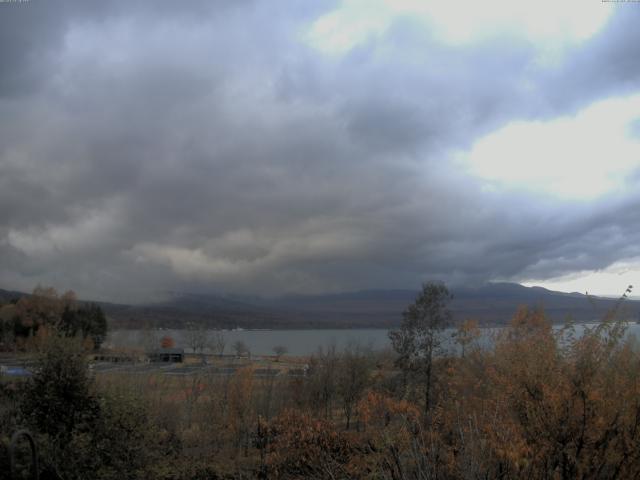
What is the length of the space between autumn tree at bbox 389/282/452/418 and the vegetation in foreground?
4174mm

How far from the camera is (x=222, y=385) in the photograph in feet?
65.2

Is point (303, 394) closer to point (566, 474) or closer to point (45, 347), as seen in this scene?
point (45, 347)

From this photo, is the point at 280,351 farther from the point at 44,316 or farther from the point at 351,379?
the point at 44,316

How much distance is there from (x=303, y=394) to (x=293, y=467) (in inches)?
484

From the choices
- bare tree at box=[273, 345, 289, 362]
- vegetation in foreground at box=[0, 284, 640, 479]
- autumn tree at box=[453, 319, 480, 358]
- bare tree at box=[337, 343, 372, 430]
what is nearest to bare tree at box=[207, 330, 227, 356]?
bare tree at box=[273, 345, 289, 362]

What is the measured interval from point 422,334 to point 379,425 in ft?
41.7

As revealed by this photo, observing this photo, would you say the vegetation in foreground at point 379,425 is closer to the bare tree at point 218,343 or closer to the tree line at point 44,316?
the bare tree at point 218,343

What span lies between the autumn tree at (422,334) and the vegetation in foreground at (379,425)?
13.7 feet

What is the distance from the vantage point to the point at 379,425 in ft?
39.5

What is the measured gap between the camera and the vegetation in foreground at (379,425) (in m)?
7.76

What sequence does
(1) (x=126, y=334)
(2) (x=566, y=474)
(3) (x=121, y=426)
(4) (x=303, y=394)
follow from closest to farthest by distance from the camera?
1. (2) (x=566, y=474)
2. (3) (x=121, y=426)
3. (4) (x=303, y=394)
4. (1) (x=126, y=334)

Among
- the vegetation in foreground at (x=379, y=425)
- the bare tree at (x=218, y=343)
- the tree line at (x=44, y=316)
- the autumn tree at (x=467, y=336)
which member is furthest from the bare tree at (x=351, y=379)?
the tree line at (x=44, y=316)

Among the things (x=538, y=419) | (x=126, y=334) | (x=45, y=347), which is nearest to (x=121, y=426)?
(x=45, y=347)

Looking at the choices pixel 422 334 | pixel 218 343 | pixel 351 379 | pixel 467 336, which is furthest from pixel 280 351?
pixel 467 336
